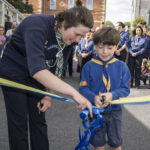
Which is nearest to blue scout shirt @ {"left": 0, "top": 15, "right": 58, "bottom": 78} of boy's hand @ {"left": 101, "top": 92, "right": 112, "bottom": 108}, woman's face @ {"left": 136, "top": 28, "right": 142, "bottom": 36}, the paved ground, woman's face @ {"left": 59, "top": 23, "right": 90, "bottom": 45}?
woman's face @ {"left": 59, "top": 23, "right": 90, "bottom": 45}

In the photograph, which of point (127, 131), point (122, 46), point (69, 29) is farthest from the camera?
point (122, 46)

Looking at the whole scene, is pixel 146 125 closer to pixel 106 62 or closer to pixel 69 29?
pixel 106 62

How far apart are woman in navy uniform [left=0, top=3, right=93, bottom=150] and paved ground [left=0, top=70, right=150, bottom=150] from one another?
914 mm

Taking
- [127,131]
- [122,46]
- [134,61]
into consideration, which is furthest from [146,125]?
[122,46]

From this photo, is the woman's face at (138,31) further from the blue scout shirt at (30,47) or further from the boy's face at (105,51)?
the blue scout shirt at (30,47)

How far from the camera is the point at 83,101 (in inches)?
57.3

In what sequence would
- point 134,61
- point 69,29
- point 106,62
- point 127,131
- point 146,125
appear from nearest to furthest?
point 69,29 < point 106,62 < point 127,131 < point 146,125 < point 134,61

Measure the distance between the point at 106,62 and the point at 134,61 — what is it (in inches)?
200

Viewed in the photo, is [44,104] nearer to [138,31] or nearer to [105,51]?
[105,51]

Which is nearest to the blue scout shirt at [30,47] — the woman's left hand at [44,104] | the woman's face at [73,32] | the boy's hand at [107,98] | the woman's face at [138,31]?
the woman's face at [73,32]

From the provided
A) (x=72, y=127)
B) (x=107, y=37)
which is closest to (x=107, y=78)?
(x=107, y=37)

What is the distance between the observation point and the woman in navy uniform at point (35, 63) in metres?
1.51

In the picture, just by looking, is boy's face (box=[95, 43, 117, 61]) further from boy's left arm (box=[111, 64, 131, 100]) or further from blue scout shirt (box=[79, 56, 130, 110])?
boy's left arm (box=[111, 64, 131, 100])

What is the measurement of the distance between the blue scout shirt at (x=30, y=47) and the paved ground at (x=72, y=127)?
138 centimetres
